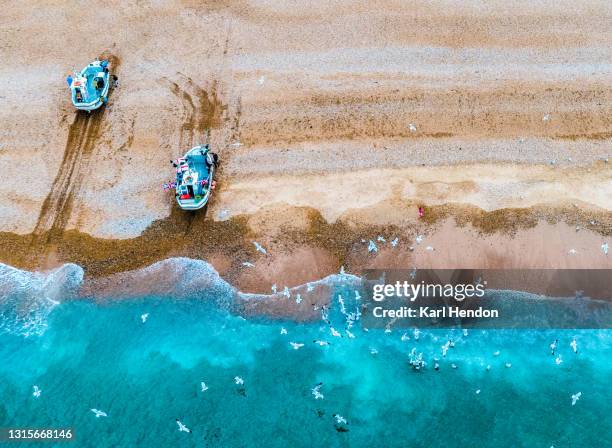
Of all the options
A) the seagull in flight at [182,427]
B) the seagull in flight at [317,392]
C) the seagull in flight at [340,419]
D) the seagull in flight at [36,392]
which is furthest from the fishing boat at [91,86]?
the seagull in flight at [340,419]

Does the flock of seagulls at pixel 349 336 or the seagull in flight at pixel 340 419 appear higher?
the flock of seagulls at pixel 349 336

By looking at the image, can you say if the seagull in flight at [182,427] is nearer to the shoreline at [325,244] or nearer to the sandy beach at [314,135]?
the shoreline at [325,244]

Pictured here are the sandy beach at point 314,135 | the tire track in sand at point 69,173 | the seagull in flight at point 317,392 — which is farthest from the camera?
the tire track in sand at point 69,173

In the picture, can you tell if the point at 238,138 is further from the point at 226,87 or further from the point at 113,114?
the point at 113,114

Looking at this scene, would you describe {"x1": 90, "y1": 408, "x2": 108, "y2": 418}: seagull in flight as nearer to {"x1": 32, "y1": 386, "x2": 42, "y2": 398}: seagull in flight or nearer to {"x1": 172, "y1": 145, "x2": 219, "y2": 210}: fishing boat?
{"x1": 32, "y1": 386, "x2": 42, "y2": 398}: seagull in flight

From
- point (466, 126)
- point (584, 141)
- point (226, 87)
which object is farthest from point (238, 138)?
point (584, 141)

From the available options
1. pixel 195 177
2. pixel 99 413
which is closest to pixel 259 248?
→ pixel 195 177

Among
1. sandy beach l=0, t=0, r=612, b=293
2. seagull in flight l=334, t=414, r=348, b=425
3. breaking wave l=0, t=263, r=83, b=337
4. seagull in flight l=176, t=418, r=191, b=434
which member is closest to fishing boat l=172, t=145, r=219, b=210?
sandy beach l=0, t=0, r=612, b=293
